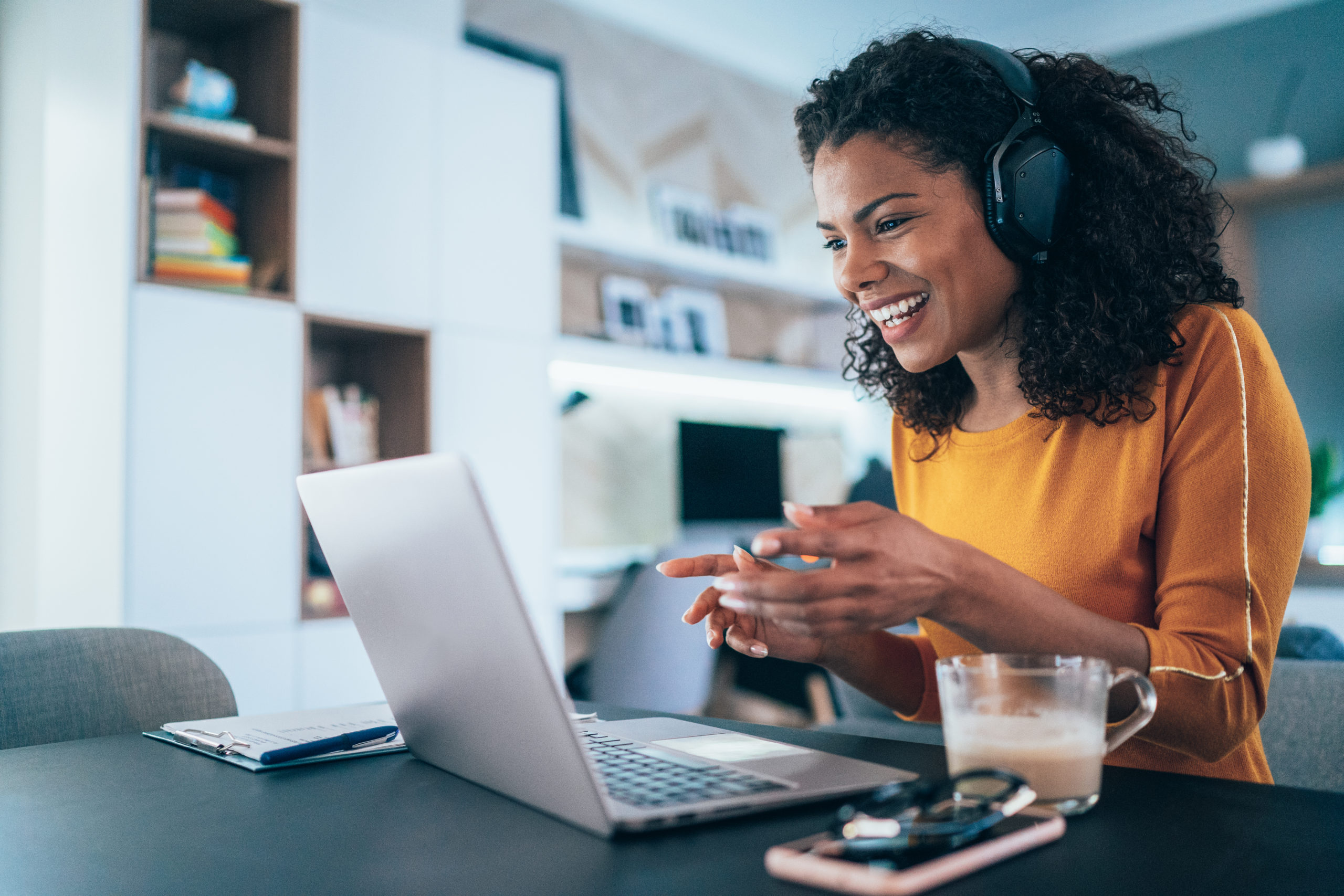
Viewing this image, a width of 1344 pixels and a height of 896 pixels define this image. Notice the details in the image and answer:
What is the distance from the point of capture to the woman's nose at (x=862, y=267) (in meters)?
1.07

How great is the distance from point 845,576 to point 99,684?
38.1 inches

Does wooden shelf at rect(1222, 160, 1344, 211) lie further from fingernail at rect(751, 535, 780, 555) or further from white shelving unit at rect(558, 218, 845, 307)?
fingernail at rect(751, 535, 780, 555)

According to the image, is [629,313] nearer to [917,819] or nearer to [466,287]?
[466,287]

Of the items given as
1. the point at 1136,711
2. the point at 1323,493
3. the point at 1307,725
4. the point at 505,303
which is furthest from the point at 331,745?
the point at 1323,493

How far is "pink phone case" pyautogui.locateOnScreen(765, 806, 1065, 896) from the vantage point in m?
0.45

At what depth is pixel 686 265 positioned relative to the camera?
4.01m

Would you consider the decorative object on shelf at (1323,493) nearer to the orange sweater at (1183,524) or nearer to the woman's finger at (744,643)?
the orange sweater at (1183,524)

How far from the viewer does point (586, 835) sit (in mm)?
573

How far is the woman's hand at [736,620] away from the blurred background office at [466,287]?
684 millimetres

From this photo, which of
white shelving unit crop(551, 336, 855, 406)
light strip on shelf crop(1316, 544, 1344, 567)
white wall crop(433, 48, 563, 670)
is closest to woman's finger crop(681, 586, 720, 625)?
white wall crop(433, 48, 563, 670)


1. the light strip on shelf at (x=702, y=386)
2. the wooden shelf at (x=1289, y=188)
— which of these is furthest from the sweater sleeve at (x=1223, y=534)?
the wooden shelf at (x=1289, y=188)

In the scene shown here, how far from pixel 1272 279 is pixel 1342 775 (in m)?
3.57

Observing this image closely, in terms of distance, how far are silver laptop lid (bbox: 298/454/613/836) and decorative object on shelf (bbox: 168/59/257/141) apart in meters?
2.08

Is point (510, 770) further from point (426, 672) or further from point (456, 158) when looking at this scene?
point (456, 158)
